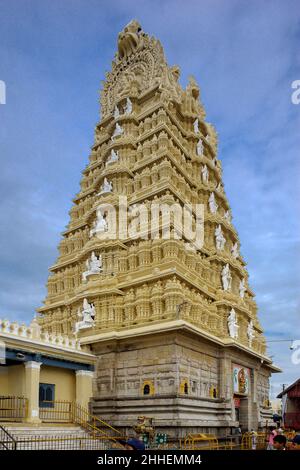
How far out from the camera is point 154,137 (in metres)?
36.6

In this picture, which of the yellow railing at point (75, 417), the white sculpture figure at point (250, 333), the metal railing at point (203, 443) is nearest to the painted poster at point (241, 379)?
the white sculpture figure at point (250, 333)

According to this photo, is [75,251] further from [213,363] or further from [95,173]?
[213,363]

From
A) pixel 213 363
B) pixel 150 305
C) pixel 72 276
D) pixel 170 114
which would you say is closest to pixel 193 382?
pixel 213 363

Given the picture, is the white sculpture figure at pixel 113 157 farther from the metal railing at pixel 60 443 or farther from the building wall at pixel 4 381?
the metal railing at pixel 60 443

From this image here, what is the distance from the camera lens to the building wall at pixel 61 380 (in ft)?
88.8

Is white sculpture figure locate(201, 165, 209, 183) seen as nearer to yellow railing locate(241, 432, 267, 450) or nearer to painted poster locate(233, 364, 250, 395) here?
painted poster locate(233, 364, 250, 395)

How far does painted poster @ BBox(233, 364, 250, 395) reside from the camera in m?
31.5

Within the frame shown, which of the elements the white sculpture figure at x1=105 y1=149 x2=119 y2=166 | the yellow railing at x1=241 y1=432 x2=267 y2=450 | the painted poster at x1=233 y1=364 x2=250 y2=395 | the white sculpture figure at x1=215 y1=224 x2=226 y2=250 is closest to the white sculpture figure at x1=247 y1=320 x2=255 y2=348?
the painted poster at x1=233 y1=364 x2=250 y2=395

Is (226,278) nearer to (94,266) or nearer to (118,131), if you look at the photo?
(94,266)

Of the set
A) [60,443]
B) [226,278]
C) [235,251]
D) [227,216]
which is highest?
[227,216]

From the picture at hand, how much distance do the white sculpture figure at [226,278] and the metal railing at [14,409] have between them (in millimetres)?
16686

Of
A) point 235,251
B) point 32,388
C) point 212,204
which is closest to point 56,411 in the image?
point 32,388

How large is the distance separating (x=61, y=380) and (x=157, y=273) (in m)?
8.55

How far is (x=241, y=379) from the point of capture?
32.6 meters
